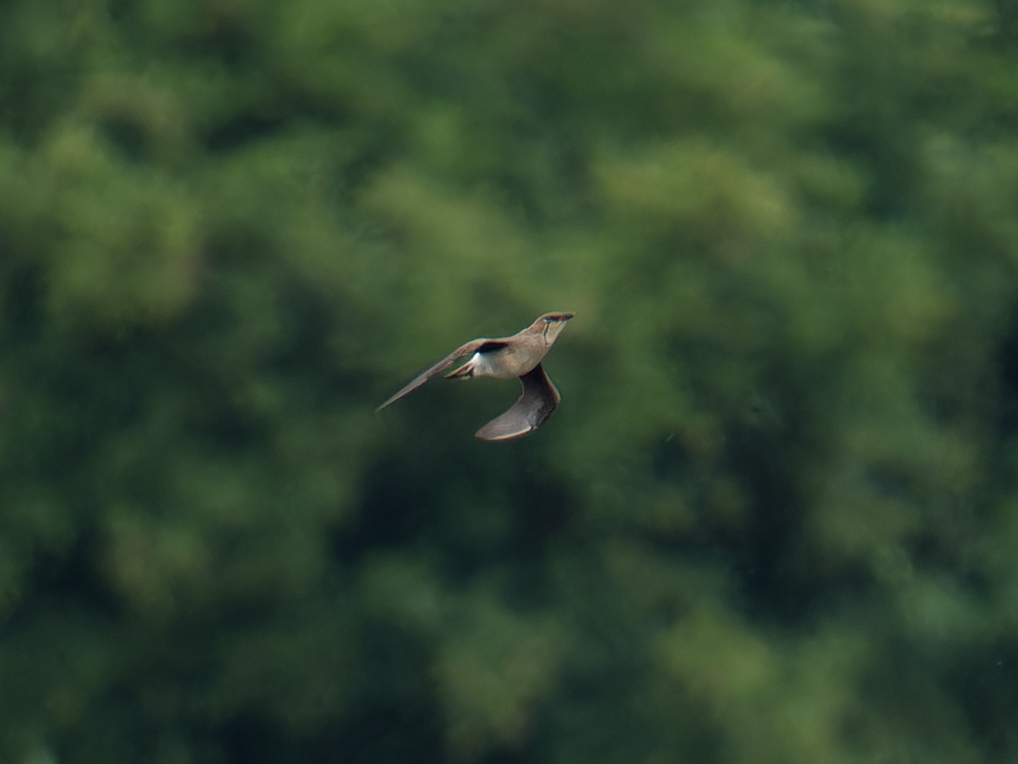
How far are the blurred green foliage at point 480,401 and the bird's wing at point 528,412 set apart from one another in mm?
4249

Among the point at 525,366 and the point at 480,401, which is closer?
the point at 525,366

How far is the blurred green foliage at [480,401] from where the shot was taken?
7.34m

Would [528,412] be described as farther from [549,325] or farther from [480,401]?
[480,401]

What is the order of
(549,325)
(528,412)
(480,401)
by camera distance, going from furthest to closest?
(480,401) → (549,325) → (528,412)

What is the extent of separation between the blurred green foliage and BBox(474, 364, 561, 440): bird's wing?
4.25m

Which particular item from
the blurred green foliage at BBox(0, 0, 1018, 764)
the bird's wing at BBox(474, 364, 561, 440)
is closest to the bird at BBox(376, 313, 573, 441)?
the bird's wing at BBox(474, 364, 561, 440)

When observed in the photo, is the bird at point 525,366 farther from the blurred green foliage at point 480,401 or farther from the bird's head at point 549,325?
the blurred green foliage at point 480,401

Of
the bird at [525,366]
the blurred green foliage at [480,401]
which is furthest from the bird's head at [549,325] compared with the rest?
the blurred green foliage at [480,401]

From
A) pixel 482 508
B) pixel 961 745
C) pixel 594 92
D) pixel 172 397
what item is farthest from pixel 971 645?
pixel 172 397

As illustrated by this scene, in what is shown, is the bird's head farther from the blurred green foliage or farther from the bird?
the blurred green foliage

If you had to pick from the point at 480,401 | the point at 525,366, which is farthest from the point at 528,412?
the point at 480,401

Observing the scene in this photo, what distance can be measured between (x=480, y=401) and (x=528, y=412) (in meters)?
4.69

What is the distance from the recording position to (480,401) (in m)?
7.45

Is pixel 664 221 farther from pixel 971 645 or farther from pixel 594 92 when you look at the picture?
pixel 971 645
